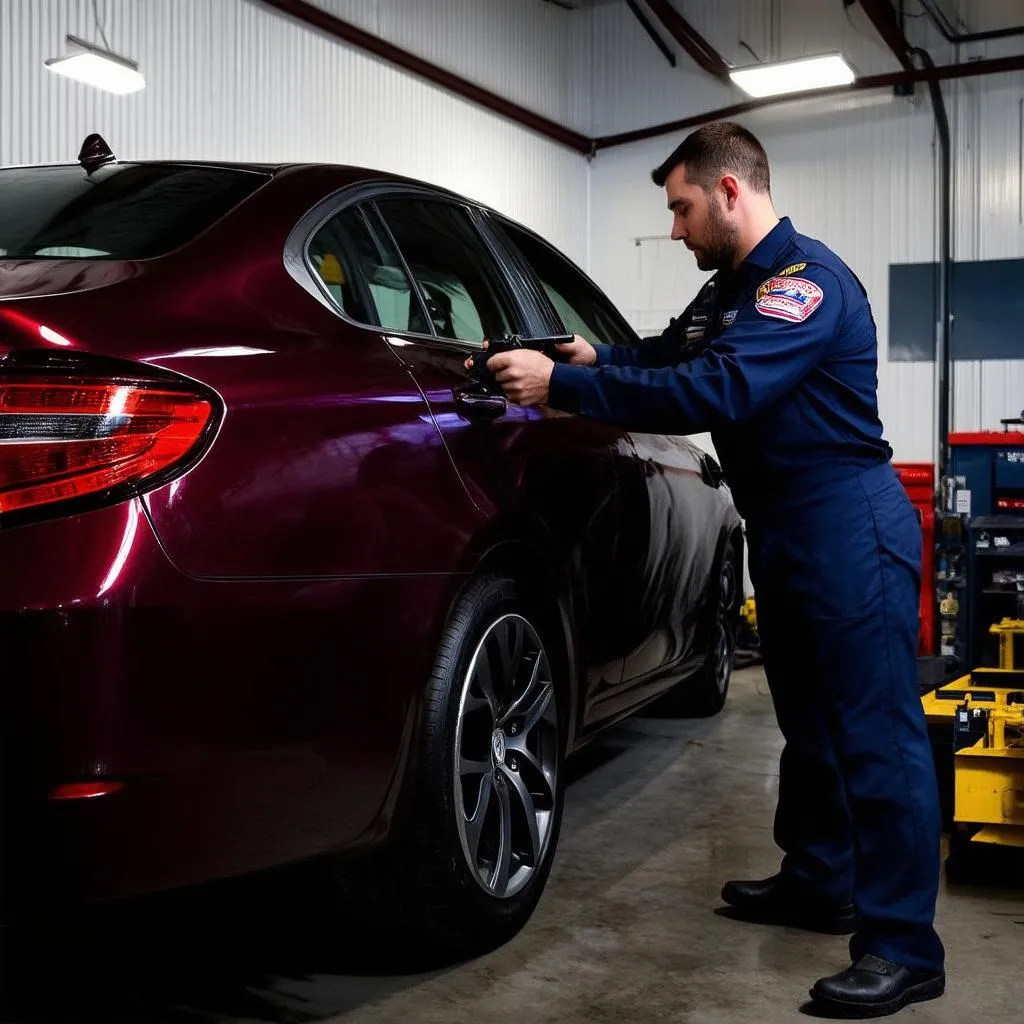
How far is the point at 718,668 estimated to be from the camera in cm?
470

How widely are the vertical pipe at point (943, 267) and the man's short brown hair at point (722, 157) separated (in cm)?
767

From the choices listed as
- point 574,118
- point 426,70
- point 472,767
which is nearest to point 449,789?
point 472,767

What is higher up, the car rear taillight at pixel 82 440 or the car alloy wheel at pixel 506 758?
the car rear taillight at pixel 82 440

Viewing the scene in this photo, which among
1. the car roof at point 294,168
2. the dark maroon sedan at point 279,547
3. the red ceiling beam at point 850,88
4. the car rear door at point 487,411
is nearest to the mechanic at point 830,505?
the car rear door at point 487,411

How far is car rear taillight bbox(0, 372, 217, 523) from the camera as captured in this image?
1.45 meters

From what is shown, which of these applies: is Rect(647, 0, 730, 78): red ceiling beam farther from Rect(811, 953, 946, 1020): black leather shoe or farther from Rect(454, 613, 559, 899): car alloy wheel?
Rect(811, 953, 946, 1020): black leather shoe

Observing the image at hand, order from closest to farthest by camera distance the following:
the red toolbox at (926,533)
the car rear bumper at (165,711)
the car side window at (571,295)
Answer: the car rear bumper at (165,711) → the car side window at (571,295) → the red toolbox at (926,533)

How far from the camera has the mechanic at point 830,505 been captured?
211 cm

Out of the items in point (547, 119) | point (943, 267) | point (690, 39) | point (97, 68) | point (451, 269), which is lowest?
point (451, 269)

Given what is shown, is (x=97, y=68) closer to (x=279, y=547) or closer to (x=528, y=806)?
(x=528, y=806)

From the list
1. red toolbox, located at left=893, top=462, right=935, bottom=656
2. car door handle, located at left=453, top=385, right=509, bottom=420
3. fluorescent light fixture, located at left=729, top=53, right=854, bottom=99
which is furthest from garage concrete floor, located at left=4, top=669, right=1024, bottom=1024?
fluorescent light fixture, located at left=729, top=53, right=854, bottom=99

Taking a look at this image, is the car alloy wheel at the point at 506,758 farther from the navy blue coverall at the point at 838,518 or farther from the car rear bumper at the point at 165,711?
the navy blue coverall at the point at 838,518

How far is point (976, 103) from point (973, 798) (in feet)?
26.7

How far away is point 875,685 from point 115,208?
4.90 feet
